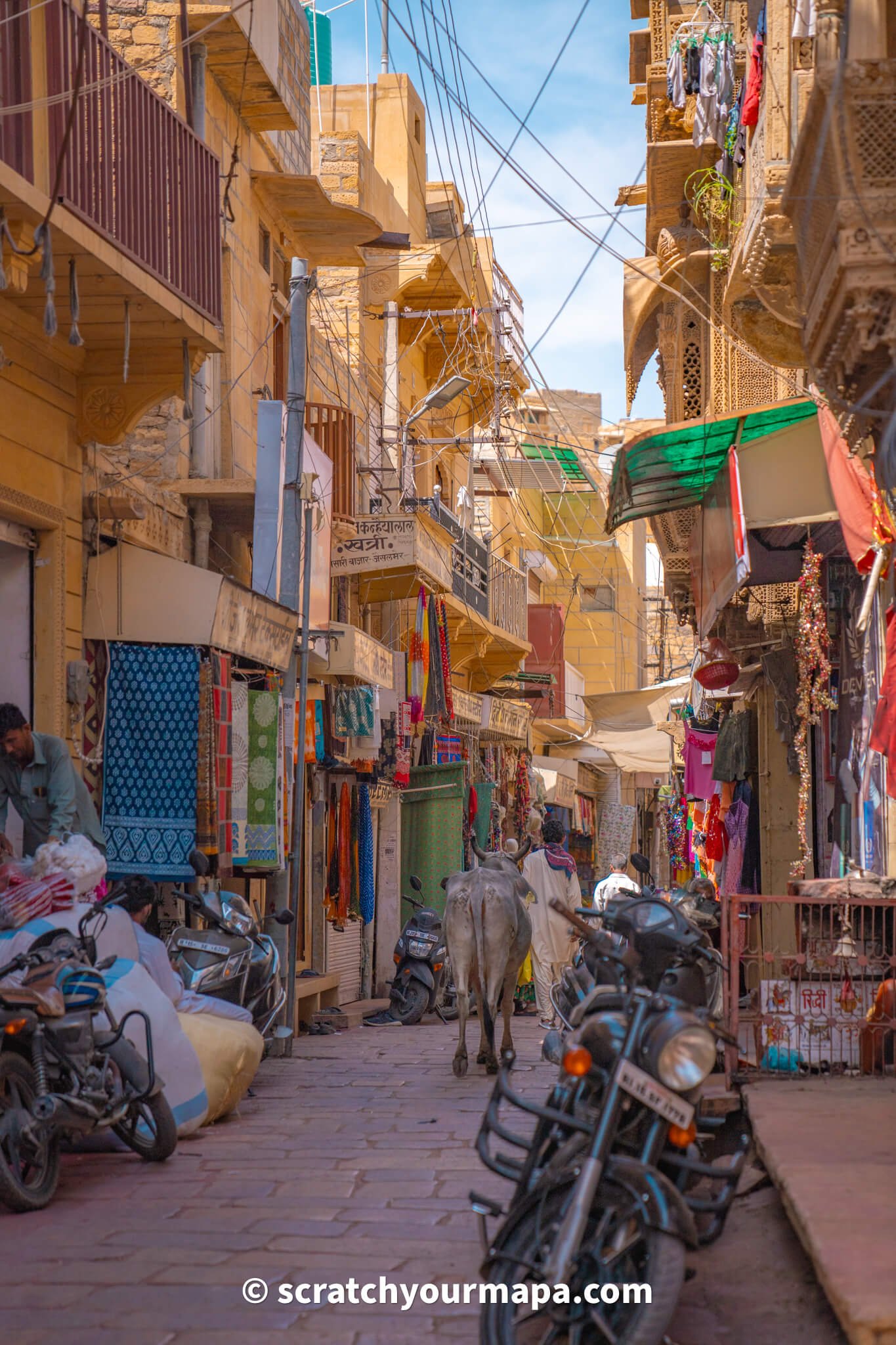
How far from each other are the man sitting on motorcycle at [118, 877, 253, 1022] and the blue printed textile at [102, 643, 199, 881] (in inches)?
92.6

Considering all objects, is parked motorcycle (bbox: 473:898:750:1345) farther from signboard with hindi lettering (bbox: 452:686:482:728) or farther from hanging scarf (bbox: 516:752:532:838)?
hanging scarf (bbox: 516:752:532:838)

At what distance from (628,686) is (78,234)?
43.0 m

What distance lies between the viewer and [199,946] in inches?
393

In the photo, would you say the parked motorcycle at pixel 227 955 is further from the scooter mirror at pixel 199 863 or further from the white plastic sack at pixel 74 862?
the white plastic sack at pixel 74 862

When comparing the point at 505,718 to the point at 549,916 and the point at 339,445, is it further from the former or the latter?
Answer: the point at 549,916

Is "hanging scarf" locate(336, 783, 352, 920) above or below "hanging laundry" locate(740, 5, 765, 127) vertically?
below

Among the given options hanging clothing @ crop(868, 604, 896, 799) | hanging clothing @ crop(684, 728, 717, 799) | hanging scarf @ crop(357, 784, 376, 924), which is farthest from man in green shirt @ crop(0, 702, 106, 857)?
hanging clothing @ crop(684, 728, 717, 799)

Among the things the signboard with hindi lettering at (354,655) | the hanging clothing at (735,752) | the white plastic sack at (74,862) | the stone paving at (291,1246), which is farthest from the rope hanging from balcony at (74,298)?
the hanging clothing at (735,752)

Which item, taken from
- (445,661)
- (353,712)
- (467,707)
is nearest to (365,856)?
(353,712)

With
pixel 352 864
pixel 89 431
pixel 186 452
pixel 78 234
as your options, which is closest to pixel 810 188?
pixel 78 234

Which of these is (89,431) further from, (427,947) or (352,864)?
(352,864)

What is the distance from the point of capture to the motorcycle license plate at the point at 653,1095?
4.47 meters

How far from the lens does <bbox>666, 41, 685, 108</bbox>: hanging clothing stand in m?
13.2

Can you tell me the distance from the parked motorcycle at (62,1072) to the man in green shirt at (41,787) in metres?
2.30
